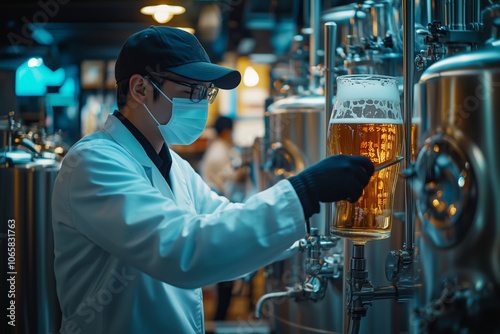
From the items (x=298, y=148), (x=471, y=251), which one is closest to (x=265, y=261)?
(x=471, y=251)

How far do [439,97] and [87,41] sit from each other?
551 cm

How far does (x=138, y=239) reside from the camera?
107cm

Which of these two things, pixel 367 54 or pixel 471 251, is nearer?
pixel 471 251

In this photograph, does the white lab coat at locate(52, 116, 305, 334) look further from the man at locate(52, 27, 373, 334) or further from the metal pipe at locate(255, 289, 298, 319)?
the metal pipe at locate(255, 289, 298, 319)

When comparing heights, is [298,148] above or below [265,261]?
above

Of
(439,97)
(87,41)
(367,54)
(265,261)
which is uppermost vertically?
(87,41)

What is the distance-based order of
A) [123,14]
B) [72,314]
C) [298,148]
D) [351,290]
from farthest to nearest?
1. [123,14]
2. [298,148]
3. [72,314]
4. [351,290]

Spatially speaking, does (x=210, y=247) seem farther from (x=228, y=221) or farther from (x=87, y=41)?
(x=87, y=41)

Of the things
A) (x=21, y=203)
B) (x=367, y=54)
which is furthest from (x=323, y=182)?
(x=21, y=203)

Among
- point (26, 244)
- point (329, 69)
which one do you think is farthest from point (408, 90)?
point (26, 244)

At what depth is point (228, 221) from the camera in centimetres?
105

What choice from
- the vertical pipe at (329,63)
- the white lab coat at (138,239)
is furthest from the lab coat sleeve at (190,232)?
the vertical pipe at (329,63)

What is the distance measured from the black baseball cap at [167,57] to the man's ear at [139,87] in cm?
2

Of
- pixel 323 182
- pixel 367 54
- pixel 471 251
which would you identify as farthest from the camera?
pixel 367 54
